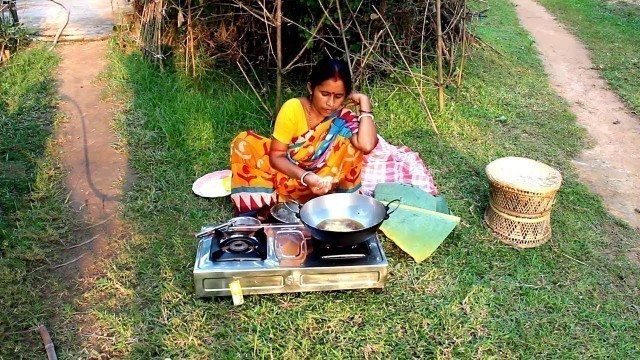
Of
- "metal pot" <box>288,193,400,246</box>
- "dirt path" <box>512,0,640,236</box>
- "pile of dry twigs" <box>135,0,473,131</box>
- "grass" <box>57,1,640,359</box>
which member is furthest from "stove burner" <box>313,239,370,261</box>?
"pile of dry twigs" <box>135,0,473,131</box>

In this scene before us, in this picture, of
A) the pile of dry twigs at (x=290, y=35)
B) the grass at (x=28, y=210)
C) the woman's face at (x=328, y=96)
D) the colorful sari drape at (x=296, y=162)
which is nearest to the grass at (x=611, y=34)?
the pile of dry twigs at (x=290, y=35)

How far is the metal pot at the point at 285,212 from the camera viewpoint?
313cm

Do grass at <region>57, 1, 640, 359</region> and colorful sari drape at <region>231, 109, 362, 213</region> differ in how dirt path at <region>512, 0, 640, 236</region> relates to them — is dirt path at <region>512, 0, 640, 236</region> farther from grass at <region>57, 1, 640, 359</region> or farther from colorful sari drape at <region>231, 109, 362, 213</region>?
→ colorful sari drape at <region>231, 109, 362, 213</region>

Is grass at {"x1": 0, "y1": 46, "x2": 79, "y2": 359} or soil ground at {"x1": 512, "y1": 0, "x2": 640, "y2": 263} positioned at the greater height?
grass at {"x1": 0, "y1": 46, "x2": 79, "y2": 359}

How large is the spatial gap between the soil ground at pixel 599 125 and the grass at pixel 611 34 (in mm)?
140

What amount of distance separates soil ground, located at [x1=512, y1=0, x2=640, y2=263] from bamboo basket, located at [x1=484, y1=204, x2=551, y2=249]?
534mm

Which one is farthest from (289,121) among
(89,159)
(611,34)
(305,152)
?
(611,34)

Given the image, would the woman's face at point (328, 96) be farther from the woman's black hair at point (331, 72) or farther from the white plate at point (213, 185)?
the white plate at point (213, 185)

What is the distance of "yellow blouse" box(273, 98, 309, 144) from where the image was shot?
3074mm

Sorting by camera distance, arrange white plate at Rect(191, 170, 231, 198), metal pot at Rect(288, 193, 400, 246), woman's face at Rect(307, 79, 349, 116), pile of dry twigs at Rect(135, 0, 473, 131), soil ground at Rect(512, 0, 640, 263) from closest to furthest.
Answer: metal pot at Rect(288, 193, 400, 246), woman's face at Rect(307, 79, 349, 116), white plate at Rect(191, 170, 231, 198), soil ground at Rect(512, 0, 640, 263), pile of dry twigs at Rect(135, 0, 473, 131)

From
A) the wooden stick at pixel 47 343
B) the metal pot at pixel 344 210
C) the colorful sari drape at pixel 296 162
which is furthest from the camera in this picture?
the colorful sari drape at pixel 296 162

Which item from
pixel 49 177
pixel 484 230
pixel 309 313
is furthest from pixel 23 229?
pixel 484 230

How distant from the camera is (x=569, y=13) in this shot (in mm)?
10484

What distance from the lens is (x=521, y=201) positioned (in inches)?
123
